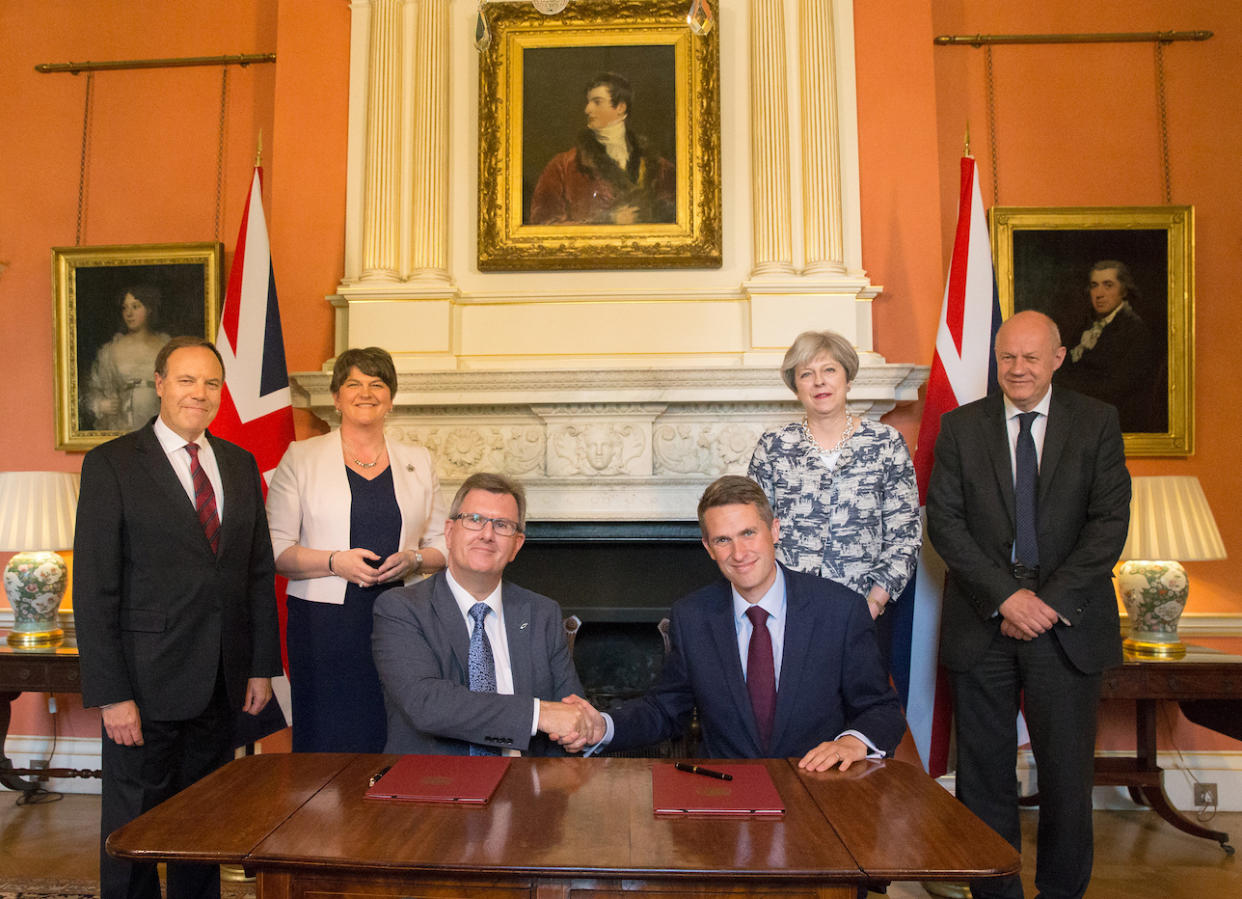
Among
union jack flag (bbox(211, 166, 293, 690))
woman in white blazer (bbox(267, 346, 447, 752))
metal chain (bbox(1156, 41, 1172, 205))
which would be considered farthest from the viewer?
metal chain (bbox(1156, 41, 1172, 205))

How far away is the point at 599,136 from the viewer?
415 cm

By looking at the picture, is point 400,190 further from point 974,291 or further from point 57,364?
point 974,291

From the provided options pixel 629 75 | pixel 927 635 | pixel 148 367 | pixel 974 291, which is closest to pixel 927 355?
pixel 974 291

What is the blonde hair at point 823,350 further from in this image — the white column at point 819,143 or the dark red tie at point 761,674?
the white column at point 819,143

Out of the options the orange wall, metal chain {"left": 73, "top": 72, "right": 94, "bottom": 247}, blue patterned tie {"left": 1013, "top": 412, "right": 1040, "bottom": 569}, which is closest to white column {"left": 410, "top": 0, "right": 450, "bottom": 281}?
the orange wall

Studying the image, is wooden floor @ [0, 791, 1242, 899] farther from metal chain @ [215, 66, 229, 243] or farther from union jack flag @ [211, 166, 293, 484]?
metal chain @ [215, 66, 229, 243]

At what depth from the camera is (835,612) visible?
2.03m

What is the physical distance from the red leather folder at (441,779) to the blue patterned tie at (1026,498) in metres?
1.72

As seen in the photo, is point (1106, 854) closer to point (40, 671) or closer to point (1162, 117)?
point (1162, 117)

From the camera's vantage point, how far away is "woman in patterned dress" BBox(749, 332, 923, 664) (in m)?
2.76

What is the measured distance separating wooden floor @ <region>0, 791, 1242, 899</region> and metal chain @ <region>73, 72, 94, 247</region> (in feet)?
Answer: 8.52

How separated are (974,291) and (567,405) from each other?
1703 millimetres

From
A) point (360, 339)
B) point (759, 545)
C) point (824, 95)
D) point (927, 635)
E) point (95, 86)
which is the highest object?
point (95, 86)

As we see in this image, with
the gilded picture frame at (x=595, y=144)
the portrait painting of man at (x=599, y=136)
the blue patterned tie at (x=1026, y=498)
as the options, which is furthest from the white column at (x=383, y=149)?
the blue patterned tie at (x=1026, y=498)
